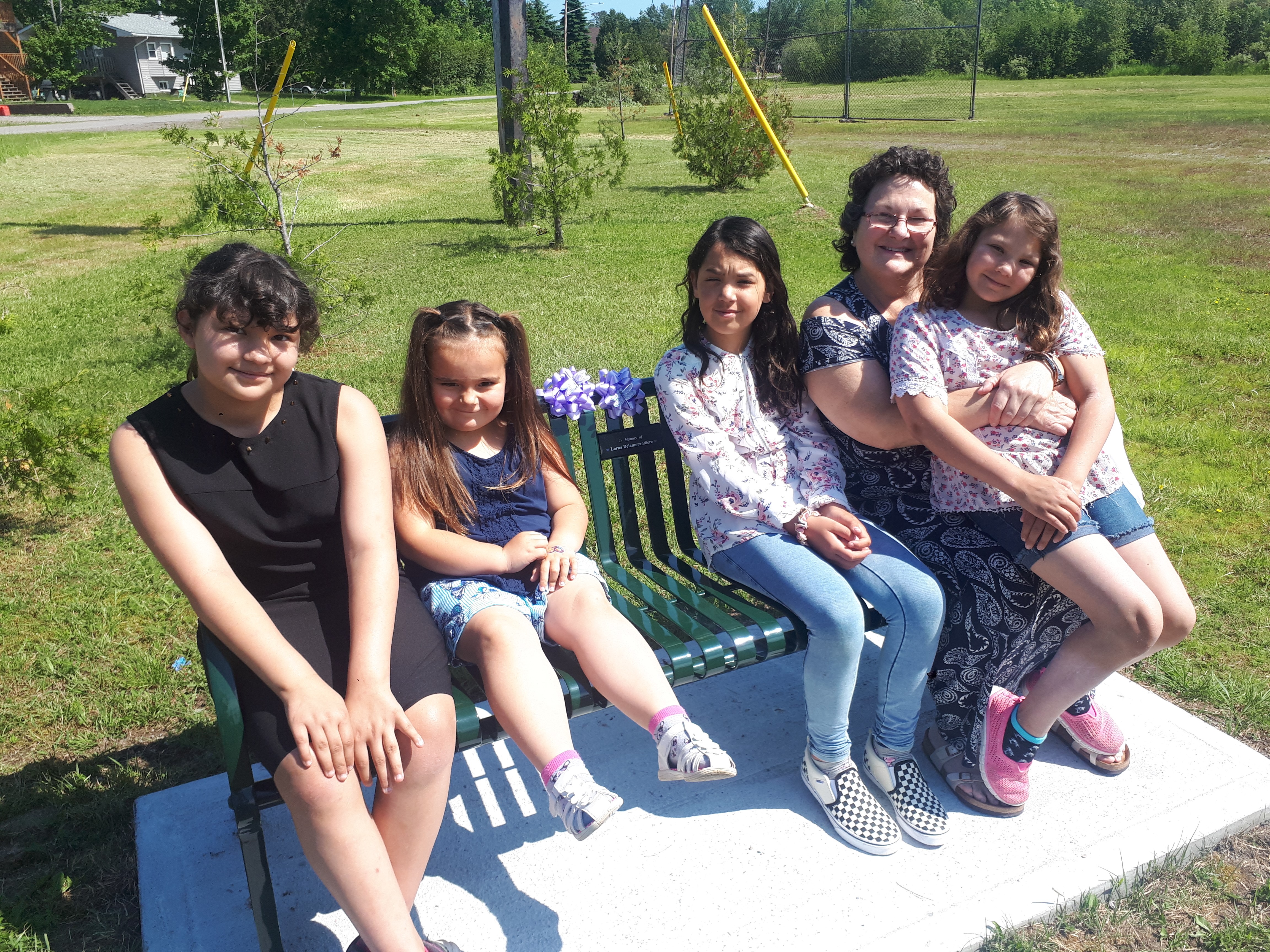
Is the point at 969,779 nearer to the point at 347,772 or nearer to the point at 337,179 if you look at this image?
the point at 347,772

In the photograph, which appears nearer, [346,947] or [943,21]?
[346,947]

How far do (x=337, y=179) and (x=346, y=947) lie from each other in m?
17.6

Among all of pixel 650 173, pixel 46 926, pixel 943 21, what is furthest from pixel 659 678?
pixel 943 21

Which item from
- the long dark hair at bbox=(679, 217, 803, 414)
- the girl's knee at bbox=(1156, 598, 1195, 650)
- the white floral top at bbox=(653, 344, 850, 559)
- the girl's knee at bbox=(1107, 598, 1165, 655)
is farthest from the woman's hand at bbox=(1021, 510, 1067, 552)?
the long dark hair at bbox=(679, 217, 803, 414)

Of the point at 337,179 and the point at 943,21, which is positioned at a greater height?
the point at 943,21

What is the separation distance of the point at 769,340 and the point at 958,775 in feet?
4.33

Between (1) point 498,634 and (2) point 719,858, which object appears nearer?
(1) point 498,634

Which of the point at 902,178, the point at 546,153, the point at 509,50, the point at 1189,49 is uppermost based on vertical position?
the point at 1189,49

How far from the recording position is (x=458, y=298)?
9.09 m

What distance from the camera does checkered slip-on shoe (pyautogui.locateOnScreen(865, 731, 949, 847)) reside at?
8.26 ft

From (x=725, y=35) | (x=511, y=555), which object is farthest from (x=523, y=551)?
(x=725, y=35)

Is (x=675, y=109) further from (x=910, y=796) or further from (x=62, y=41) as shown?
(x=62, y=41)

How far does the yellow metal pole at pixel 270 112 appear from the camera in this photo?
301 inches

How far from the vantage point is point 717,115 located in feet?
49.4
